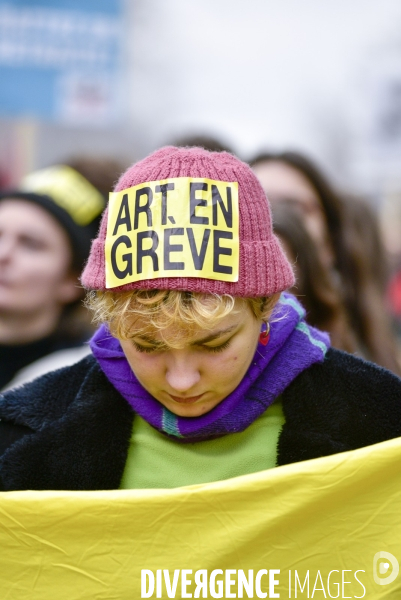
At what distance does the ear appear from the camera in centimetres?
285

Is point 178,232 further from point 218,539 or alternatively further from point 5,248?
point 5,248

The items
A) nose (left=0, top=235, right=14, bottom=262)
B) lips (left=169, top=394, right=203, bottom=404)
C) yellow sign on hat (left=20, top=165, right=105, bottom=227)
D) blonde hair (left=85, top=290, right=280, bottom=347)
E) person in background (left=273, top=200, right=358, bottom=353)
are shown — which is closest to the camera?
blonde hair (left=85, top=290, right=280, bottom=347)

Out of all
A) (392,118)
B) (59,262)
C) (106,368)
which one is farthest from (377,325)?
(392,118)

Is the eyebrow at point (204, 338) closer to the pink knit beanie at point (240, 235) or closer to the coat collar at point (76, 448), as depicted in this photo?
the pink knit beanie at point (240, 235)

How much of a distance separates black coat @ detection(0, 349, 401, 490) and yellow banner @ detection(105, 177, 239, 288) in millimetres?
Answer: 296

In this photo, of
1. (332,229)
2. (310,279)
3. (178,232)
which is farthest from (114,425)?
(332,229)

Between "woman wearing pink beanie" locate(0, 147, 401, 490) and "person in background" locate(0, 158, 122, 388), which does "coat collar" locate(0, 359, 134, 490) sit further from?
"person in background" locate(0, 158, 122, 388)

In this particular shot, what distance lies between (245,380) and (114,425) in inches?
10.5

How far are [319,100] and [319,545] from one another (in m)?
4.37

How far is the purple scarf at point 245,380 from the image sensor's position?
1442 mm

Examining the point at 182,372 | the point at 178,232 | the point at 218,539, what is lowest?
the point at 218,539

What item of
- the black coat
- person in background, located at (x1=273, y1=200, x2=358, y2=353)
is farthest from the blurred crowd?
the black coat

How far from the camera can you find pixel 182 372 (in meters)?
1.35

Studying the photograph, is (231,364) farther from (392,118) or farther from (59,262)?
(392,118)
